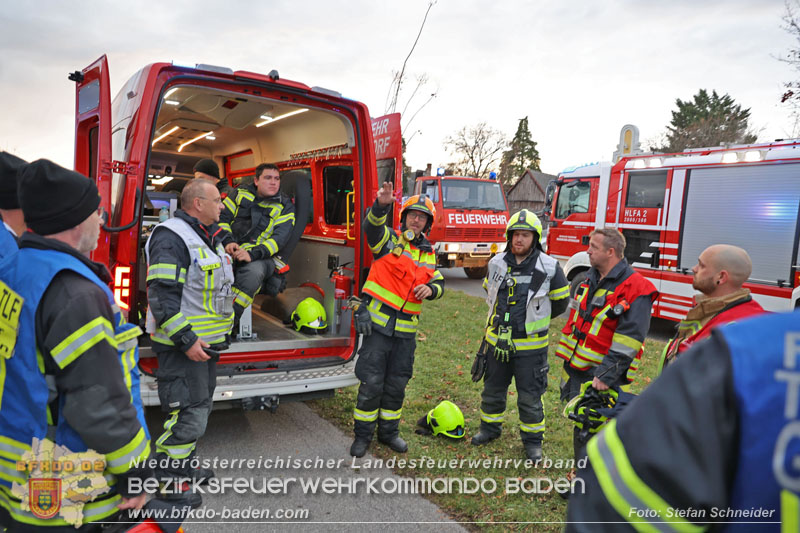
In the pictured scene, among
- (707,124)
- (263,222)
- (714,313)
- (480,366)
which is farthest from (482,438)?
(707,124)

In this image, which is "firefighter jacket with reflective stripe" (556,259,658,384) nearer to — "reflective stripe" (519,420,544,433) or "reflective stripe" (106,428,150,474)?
"reflective stripe" (519,420,544,433)

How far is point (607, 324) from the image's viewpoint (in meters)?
3.32

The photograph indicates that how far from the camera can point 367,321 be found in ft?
12.8

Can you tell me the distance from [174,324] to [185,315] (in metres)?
0.16

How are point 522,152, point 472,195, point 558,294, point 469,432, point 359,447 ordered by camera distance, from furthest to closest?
point 522,152
point 472,195
point 469,432
point 558,294
point 359,447

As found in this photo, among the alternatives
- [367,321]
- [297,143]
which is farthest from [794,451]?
[297,143]

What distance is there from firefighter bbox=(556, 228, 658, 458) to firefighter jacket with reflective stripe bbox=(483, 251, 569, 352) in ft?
0.79

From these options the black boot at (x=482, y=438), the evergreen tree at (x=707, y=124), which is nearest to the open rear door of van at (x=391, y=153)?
the black boot at (x=482, y=438)

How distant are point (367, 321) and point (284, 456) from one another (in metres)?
1.19

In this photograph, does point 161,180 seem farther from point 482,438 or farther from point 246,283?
point 482,438

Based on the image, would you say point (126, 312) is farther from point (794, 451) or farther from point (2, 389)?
point (794, 451)

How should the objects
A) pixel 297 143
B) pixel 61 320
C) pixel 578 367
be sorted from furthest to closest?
pixel 297 143
pixel 578 367
pixel 61 320

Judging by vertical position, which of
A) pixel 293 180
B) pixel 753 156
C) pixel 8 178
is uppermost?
pixel 753 156

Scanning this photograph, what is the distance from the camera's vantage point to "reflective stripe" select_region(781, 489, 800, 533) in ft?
2.06
